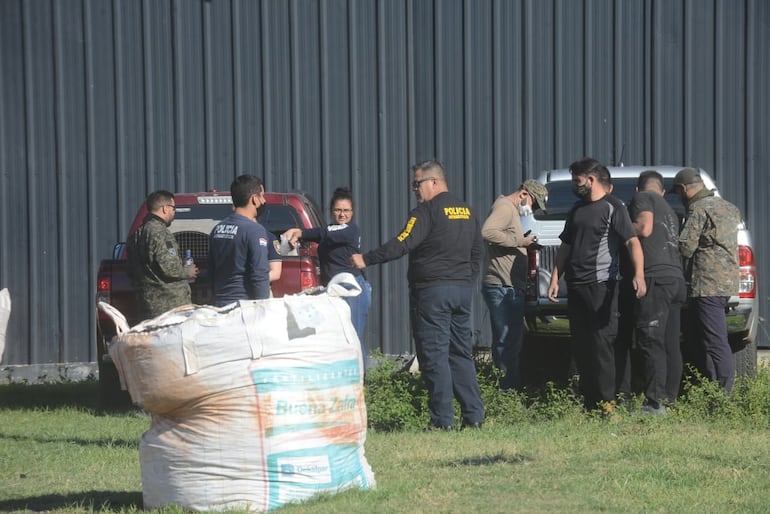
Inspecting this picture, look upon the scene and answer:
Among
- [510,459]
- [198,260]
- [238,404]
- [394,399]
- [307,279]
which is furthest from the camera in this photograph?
[198,260]

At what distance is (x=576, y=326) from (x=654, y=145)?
566cm

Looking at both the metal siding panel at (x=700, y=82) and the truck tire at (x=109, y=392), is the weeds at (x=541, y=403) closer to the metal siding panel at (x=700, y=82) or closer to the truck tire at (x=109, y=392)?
the truck tire at (x=109, y=392)

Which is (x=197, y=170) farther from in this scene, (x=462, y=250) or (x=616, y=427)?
(x=616, y=427)

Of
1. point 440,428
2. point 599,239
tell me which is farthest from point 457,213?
point 440,428

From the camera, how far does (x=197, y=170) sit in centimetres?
1396

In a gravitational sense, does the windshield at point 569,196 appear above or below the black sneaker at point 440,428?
above

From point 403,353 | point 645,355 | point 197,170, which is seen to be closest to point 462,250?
point 645,355

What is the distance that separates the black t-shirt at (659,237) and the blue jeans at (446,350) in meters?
1.47

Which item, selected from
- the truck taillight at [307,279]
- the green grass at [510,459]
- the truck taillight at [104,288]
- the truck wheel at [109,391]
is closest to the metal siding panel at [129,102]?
the truck wheel at [109,391]

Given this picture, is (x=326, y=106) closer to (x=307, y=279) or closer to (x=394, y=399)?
(x=307, y=279)

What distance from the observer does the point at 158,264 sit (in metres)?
9.38

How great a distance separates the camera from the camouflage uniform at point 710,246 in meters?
8.98

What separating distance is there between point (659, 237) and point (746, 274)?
0.97m

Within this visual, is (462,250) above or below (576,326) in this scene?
above
